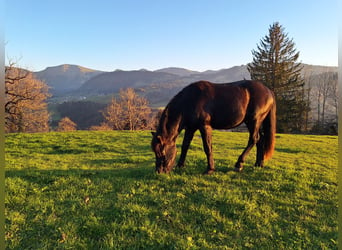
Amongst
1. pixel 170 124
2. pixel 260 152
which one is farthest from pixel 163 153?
pixel 260 152

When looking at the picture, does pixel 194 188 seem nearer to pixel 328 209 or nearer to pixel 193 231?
pixel 193 231

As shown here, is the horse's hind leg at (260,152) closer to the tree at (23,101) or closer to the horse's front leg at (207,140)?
the horse's front leg at (207,140)

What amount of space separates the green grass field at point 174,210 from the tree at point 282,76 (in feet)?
96.6

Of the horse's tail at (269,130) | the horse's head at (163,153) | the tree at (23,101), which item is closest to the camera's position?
the horse's head at (163,153)

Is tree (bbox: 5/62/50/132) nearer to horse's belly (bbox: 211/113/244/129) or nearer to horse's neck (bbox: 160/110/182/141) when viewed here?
horse's neck (bbox: 160/110/182/141)

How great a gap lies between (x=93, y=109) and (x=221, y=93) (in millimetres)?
82326

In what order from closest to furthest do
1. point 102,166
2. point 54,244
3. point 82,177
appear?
1. point 54,244
2. point 82,177
3. point 102,166

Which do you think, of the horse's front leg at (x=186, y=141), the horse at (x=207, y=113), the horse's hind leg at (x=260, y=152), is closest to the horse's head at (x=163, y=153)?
the horse at (x=207, y=113)

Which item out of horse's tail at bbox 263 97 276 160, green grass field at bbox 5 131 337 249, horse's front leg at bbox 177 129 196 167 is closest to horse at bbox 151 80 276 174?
horse's front leg at bbox 177 129 196 167

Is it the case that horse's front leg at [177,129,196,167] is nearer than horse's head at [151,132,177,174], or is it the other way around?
horse's head at [151,132,177,174]

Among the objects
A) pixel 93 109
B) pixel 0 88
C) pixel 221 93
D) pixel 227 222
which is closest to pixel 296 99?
pixel 221 93

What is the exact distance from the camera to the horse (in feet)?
18.7

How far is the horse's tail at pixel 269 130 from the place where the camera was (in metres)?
6.38

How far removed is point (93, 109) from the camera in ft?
269
